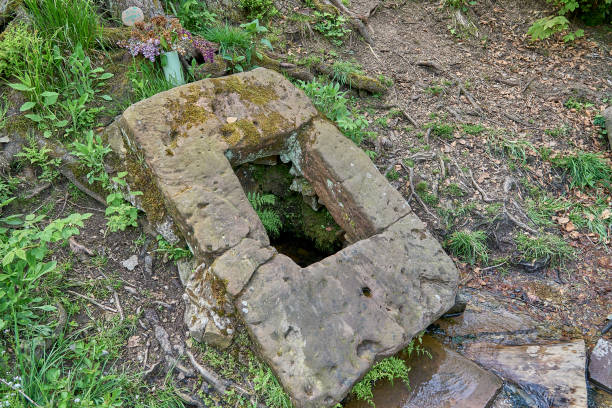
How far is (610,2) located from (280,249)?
5.95 metres

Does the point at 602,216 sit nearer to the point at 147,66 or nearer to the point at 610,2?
the point at 610,2

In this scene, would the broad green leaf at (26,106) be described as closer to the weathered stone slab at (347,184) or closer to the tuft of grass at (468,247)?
the weathered stone slab at (347,184)

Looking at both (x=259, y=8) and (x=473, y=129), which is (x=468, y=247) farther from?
(x=259, y=8)

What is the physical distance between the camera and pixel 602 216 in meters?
4.49

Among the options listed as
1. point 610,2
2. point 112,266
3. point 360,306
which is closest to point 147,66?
point 112,266

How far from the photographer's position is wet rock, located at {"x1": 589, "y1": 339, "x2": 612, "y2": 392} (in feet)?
10.4

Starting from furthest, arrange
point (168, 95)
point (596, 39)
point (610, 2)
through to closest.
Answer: point (596, 39)
point (610, 2)
point (168, 95)

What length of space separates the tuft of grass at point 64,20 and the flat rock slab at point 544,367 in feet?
14.0

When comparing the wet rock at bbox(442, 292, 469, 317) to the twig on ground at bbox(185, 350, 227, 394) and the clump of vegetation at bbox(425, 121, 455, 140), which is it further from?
the clump of vegetation at bbox(425, 121, 455, 140)

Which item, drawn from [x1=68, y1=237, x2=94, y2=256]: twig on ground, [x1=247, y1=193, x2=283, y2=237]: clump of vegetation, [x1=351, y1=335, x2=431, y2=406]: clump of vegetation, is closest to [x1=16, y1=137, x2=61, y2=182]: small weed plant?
[x1=68, y1=237, x2=94, y2=256]: twig on ground

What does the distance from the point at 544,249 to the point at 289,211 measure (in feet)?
8.26

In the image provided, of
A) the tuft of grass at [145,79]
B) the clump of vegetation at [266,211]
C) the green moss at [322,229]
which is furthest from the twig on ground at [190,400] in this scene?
the tuft of grass at [145,79]

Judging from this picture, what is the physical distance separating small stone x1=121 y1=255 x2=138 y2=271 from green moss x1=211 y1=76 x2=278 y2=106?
1.46 m

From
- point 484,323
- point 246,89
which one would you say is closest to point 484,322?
point 484,323
